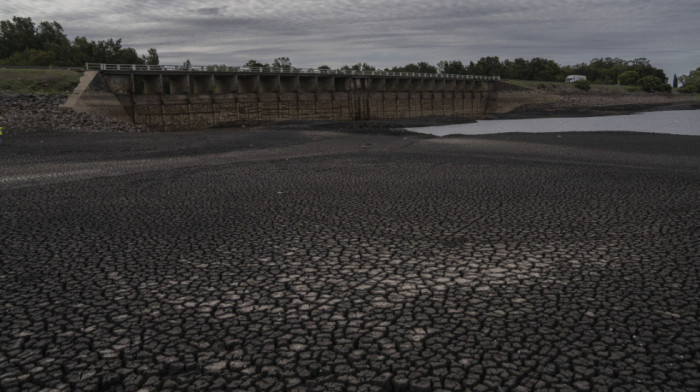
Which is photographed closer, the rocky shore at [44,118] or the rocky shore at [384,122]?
the rocky shore at [44,118]

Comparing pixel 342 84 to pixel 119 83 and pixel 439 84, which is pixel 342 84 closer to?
pixel 439 84

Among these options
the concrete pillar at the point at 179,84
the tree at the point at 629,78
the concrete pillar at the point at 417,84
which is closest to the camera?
the concrete pillar at the point at 179,84

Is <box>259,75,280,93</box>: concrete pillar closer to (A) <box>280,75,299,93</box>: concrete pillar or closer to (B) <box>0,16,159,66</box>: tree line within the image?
(A) <box>280,75,299,93</box>: concrete pillar

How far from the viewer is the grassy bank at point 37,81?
146ft

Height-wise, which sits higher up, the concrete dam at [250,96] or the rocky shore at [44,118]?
the concrete dam at [250,96]

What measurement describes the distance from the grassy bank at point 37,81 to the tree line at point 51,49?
3283 centimetres

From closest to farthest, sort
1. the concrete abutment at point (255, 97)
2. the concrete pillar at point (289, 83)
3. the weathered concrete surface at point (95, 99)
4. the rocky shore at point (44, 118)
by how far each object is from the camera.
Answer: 1. the rocky shore at point (44, 118)
2. the weathered concrete surface at point (95, 99)
3. the concrete abutment at point (255, 97)
4. the concrete pillar at point (289, 83)

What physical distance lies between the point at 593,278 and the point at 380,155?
13860 mm

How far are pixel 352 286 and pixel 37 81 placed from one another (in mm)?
52063

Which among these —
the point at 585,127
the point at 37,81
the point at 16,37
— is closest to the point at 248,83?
the point at 37,81

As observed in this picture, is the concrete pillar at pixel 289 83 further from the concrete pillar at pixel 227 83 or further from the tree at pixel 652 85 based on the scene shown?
the tree at pixel 652 85

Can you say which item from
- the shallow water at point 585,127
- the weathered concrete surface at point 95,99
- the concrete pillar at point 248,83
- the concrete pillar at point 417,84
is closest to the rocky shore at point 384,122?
the weathered concrete surface at point 95,99

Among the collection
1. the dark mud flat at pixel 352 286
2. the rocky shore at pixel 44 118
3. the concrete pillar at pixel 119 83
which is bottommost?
the dark mud flat at pixel 352 286

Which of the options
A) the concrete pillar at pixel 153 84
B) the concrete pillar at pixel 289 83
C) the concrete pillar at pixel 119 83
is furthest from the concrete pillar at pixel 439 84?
the concrete pillar at pixel 119 83
